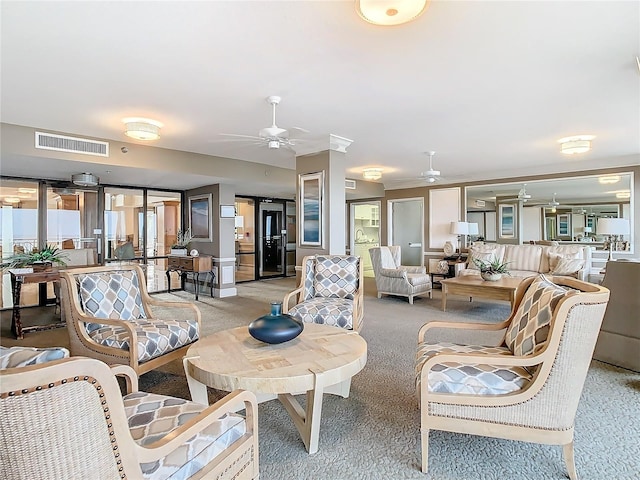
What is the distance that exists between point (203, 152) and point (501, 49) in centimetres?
437

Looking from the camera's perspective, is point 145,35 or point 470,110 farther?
point 470,110

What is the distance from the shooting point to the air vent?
4.18m

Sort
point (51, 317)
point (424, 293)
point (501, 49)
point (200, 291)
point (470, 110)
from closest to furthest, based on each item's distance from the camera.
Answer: point (501, 49), point (470, 110), point (51, 317), point (424, 293), point (200, 291)

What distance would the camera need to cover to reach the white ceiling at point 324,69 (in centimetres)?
204

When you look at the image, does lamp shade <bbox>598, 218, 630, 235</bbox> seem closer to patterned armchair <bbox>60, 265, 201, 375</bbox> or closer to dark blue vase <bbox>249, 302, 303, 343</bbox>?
dark blue vase <bbox>249, 302, 303, 343</bbox>

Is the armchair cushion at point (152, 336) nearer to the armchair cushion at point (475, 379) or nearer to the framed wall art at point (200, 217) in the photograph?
the armchair cushion at point (475, 379)

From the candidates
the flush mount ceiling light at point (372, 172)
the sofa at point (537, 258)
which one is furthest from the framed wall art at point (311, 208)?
the sofa at point (537, 258)

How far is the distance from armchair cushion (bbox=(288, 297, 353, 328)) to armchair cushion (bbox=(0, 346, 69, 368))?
233 centimetres

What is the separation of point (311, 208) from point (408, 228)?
16.0 feet

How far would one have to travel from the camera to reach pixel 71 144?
4.36 meters

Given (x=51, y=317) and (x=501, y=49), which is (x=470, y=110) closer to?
(x=501, y=49)

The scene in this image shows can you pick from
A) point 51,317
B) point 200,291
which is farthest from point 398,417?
point 200,291

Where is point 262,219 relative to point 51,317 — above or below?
above

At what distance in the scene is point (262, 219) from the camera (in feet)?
29.5
